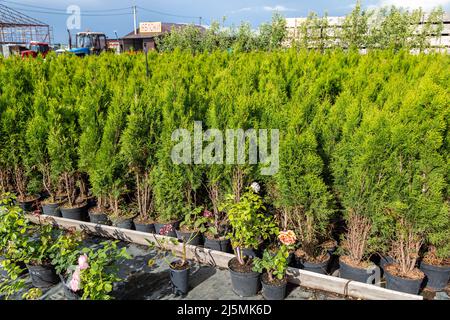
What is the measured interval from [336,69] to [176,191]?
459 centimetres

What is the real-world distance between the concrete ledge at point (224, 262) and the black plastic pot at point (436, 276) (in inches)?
21.4

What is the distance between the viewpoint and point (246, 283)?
11.1 feet

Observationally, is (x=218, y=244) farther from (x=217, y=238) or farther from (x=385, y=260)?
(x=385, y=260)

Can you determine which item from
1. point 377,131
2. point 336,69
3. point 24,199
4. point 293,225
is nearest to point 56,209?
point 24,199

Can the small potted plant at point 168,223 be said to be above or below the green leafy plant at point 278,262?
below

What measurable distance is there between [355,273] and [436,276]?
814mm

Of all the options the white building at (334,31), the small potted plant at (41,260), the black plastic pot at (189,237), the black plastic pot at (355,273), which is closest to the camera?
the small potted plant at (41,260)

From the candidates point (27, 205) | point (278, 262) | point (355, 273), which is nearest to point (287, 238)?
point (278, 262)

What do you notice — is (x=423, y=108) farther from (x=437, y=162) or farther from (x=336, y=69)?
(x=336, y=69)

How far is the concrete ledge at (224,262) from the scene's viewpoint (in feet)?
10.7

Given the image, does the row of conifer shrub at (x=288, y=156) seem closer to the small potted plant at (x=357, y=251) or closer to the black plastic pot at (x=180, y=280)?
the small potted plant at (x=357, y=251)

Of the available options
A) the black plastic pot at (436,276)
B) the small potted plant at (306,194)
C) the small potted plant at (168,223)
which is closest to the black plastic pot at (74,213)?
the small potted plant at (168,223)

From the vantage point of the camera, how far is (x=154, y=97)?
477 cm

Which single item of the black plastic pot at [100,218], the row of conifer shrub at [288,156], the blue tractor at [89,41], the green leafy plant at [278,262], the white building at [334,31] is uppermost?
the blue tractor at [89,41]
